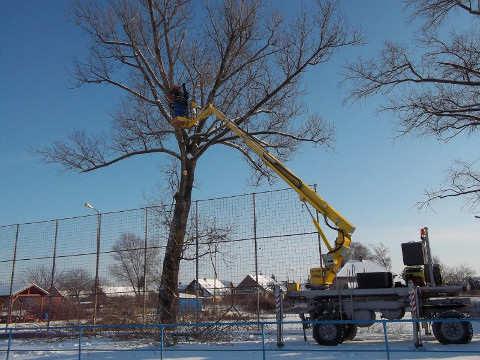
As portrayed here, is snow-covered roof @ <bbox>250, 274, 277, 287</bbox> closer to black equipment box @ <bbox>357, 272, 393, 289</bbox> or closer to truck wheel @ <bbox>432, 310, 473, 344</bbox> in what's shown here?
black equipment box @ <bbox>357, 272, 393, 289</bbox>

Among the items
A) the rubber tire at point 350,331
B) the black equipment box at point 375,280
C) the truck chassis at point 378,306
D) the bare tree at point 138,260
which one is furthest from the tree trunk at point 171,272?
the black equipment box at point 375,280

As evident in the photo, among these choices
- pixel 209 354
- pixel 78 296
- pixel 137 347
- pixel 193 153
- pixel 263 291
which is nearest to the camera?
pixel 209 354

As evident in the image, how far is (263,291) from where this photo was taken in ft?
47.8

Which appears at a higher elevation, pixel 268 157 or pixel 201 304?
pixel 268 157

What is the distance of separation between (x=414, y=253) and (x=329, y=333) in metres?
3.33

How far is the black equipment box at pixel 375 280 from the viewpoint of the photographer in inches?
483

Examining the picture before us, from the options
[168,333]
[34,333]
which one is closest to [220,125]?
[168,333]

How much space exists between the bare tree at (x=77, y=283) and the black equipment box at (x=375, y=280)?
1027cm

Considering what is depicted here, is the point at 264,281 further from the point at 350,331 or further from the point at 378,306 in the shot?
the point at 378,306

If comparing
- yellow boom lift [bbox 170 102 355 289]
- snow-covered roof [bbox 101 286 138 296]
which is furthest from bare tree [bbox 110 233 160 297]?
yellow boom lift [bbox 170 102 355 289]

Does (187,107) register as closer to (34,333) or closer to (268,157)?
(268,157)

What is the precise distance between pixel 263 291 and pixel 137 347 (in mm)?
4328

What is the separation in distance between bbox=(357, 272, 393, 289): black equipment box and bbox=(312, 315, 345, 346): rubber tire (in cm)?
132

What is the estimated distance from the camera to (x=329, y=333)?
12.0 meters
